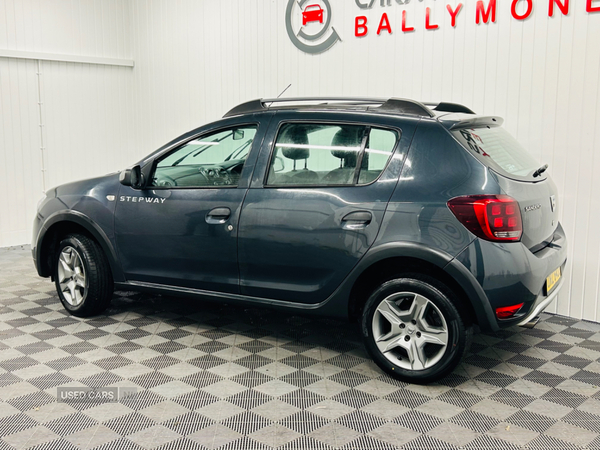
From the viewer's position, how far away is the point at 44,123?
8.48m

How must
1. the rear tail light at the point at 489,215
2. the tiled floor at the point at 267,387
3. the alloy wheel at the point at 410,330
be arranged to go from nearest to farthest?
the tiled floor at the point at 267,387 < the rear tail light at the point at 489,215 < the alloy wheel at the point at 410,330

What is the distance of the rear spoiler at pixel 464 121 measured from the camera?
3.87m

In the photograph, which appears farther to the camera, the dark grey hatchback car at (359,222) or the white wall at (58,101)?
the white wall at (58,101)

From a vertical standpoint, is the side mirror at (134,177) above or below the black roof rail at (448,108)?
below

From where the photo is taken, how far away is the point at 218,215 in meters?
4.36

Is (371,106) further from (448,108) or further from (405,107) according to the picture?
(448,108)

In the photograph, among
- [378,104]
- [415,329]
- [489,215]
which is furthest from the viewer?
[378,104]

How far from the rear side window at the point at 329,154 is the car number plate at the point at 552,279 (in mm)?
1196

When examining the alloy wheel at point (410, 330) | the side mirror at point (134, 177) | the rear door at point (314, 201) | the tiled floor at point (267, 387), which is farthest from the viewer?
the side mirror at point (134, 177)

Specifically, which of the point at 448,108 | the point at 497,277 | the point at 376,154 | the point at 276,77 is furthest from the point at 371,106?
the point at 276,77

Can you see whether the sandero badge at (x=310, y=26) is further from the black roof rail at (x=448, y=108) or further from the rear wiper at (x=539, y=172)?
the rear wiper at (x=539, y=172)

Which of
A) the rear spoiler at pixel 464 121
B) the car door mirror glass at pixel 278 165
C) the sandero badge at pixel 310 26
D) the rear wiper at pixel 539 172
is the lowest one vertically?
the rear wiper at pixel 539 172

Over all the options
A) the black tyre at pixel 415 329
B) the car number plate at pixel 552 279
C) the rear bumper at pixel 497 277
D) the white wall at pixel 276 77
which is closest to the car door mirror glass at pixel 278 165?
the black tyre at pixel 415 329

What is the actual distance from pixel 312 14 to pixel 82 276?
11.7ft
